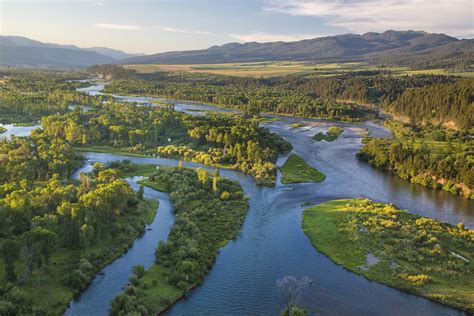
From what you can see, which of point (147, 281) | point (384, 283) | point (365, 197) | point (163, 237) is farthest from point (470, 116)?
point (147, 281)

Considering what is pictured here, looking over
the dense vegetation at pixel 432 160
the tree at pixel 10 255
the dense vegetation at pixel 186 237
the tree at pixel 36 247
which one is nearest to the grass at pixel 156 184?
→ the dense vegetation at pixel 186 237

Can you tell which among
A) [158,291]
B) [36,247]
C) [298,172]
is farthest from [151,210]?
[298,172]

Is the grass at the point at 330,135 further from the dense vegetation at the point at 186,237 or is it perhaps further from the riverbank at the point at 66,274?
the riverbank at the point at 66,274

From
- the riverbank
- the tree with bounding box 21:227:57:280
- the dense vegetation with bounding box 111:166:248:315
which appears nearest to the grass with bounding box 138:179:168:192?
the dense vegetation with bounding box 111:166:248:315

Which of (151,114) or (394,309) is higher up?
(151,114)

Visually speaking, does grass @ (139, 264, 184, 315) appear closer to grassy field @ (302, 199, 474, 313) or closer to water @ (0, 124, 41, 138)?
grassy field @ (302, 199, 474, 313)

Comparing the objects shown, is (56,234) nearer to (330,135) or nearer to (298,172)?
(298,172)

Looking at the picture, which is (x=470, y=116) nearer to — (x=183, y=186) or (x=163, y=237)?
(x=183, y=186)
